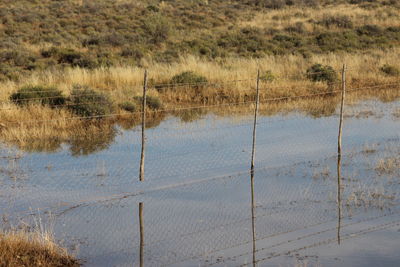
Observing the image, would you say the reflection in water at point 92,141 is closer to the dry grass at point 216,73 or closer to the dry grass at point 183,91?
the dry grass at point 183,91

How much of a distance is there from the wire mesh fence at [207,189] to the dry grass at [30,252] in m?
0.44

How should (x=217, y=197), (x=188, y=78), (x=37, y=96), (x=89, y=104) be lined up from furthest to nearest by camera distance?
(x=188, y=78) → (x=37, y=96) → (x=89, y=104) → (x=217, y=197)

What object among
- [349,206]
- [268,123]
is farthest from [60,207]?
[268,123]

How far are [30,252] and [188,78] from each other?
1618cm

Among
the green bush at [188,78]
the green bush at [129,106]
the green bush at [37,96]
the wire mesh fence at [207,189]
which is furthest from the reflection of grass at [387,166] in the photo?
the green bush at [188,78]

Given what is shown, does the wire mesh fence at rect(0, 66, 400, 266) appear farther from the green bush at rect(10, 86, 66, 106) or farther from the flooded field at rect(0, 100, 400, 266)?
the green bush at rect(10, 86, 66, 106)

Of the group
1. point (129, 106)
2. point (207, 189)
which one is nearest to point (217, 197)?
point (207, 189)

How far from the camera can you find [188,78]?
24797 millimetres

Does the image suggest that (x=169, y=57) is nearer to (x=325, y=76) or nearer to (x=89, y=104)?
(x=325, y=76)

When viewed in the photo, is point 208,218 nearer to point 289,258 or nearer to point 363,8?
point 289,258

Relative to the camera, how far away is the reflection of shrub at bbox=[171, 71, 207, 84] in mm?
24725

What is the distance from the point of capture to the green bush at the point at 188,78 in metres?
24.7

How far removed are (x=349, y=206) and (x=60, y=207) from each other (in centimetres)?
542

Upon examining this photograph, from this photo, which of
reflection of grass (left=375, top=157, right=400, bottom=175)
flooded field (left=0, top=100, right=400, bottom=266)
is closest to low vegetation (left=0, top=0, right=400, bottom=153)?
flooded field (left=0, top=100, right=400, bottom=266)
